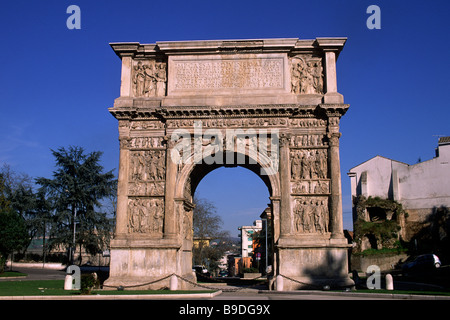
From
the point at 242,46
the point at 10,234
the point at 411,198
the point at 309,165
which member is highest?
the point at 242,46

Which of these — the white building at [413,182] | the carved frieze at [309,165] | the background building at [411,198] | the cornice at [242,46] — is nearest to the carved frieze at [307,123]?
the carved frieze at [309,165]

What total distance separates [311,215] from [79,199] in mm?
25162

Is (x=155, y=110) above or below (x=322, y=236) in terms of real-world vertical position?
above

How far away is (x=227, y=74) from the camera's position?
22109 mm

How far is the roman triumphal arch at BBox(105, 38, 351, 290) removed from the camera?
2061 cm

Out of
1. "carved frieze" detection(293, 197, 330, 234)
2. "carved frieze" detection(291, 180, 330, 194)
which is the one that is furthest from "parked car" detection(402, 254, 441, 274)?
"carved frieze" detection(291, 180, 330, 194)

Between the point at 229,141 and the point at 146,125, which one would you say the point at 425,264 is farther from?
the point at 146,125

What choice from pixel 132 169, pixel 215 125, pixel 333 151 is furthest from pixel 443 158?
pixel 132 169

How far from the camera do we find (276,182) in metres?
21.0

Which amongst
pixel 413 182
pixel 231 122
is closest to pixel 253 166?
pixel 231 122

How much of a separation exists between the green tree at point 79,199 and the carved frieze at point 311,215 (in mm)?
23559
